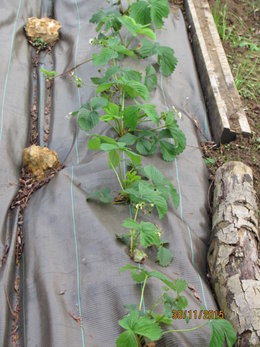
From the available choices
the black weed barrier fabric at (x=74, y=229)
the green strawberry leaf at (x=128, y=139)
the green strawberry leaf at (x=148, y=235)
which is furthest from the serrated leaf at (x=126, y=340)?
the green strawberry leaf at (x=128, y=139)

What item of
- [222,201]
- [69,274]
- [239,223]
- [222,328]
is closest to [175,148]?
[222,201]

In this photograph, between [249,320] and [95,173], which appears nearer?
[249,320]

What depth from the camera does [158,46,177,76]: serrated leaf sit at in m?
2.97

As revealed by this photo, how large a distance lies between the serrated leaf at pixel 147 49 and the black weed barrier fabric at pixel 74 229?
0.23 m

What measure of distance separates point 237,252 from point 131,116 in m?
0.87

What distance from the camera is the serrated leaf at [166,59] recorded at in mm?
2973

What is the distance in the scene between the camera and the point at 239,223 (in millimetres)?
2322

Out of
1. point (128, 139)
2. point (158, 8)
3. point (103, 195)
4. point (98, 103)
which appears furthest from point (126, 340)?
point (158, 8)

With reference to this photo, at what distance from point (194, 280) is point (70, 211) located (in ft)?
2.22

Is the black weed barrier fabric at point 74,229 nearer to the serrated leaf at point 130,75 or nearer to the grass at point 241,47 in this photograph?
the serrated leaf at point 130,75

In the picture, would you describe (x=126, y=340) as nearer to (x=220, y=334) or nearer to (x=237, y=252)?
(x=220, y=334)

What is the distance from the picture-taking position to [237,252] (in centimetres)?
219

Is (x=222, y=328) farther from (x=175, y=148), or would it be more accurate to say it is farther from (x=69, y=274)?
(x=175, y=148)
